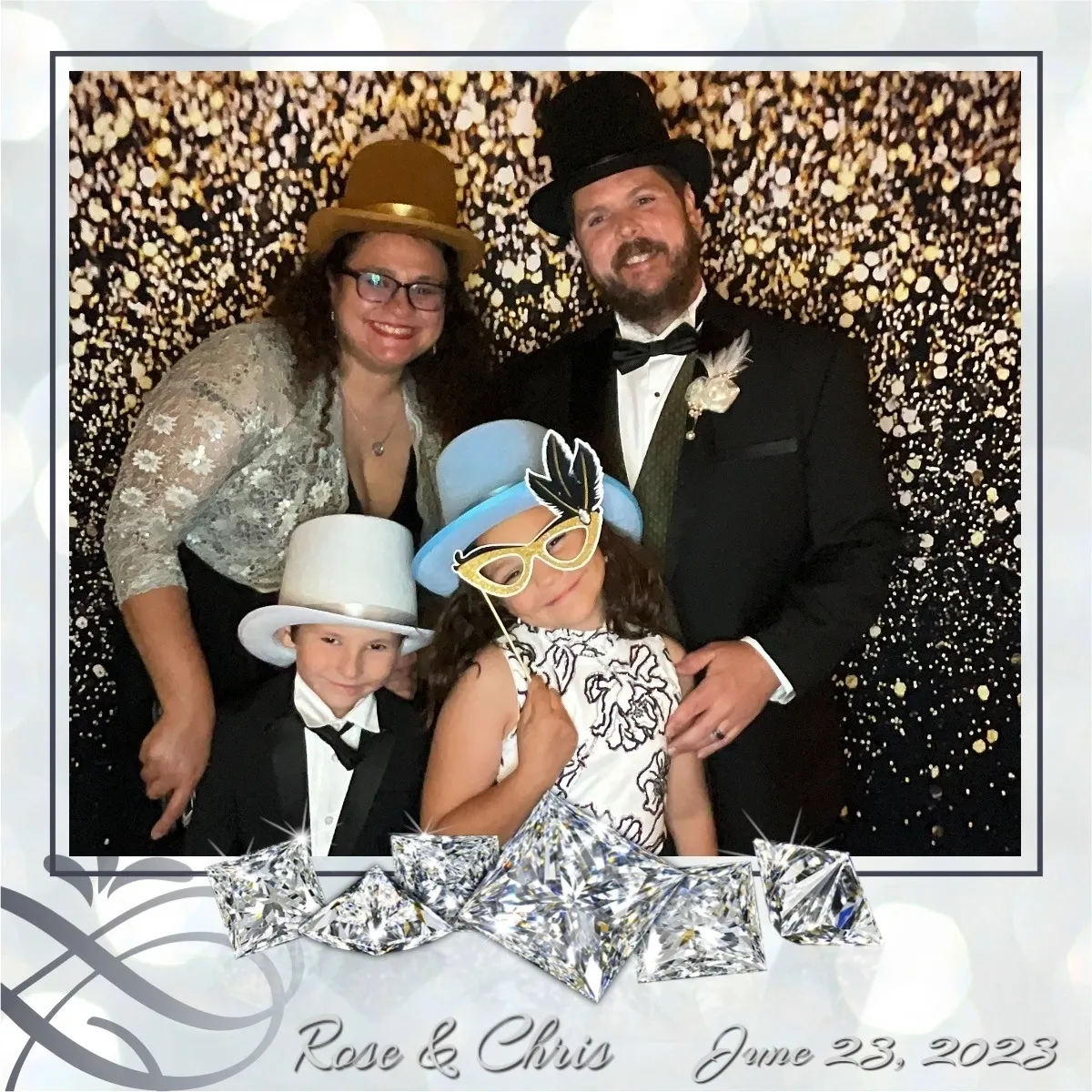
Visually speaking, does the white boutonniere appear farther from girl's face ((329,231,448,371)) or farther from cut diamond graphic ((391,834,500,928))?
cut diamond graphic ((391,834,500,928))

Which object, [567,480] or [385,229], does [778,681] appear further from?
[385,229]

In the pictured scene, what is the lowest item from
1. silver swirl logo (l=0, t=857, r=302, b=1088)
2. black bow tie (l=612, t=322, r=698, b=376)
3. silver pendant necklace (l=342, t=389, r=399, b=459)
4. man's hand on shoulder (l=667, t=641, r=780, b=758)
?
silver swirl logo (l=0, t=857, r=302, b=1088)

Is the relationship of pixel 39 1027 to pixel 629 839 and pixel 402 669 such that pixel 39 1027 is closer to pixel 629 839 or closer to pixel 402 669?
pixel 402 669

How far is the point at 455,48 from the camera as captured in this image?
1.68 metres

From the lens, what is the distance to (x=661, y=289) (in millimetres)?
1633

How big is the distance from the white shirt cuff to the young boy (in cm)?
51

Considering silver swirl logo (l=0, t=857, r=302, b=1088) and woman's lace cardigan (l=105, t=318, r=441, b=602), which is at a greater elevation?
woman's lace cardigan (l=105, t=318, r=441, b=602)

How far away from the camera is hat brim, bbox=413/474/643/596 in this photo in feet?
5.15

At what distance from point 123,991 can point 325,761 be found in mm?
497

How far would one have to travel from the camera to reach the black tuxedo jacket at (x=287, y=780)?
1.64 m

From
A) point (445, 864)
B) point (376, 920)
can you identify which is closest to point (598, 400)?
point (445, 864)

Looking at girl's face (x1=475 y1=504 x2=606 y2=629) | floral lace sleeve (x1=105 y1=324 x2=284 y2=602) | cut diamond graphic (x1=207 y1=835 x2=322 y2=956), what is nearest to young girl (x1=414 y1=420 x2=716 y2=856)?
girl's face (x1=475 y1=504 x2=606 y2=629)

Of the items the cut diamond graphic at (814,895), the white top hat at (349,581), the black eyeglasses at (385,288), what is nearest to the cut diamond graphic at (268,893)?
the white top hat at (349,581)

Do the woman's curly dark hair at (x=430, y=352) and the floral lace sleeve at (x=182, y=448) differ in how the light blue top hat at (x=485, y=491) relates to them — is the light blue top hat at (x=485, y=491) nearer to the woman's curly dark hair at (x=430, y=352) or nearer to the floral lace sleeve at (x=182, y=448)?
the woman's curly dark hair at (x=430, y=352)
